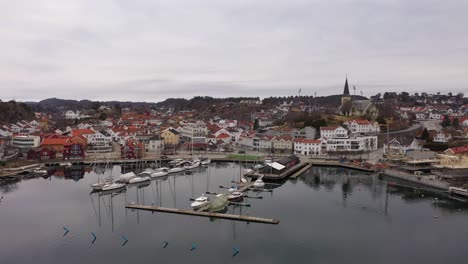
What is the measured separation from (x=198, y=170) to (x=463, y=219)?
15.7m

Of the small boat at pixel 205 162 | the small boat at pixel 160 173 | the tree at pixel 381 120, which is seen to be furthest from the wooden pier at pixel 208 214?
the tree at pixel 381 120

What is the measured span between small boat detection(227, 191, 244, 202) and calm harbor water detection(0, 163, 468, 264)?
0.47 m

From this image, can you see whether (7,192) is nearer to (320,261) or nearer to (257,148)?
(320,261)

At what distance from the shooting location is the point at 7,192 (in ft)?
61.9

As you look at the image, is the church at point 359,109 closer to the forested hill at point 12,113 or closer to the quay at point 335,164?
the quay at point 335,164

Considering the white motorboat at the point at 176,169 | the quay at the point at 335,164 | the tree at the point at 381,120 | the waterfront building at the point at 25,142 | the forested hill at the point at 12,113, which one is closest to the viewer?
the white motorboat at the point at 176,169

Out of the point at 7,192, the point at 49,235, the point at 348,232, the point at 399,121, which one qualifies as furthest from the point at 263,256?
the point at 399,121

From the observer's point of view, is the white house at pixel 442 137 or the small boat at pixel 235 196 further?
the white house at pixel 442 137

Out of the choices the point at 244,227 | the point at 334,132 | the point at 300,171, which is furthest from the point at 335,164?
the point at 244,227

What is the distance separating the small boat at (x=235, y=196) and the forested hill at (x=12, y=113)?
132 ft

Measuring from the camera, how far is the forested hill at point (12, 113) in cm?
4722

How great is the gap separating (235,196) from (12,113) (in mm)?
43592

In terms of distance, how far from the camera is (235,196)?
1686 cm

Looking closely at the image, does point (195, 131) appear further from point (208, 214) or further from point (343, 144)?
point (208, 214)
